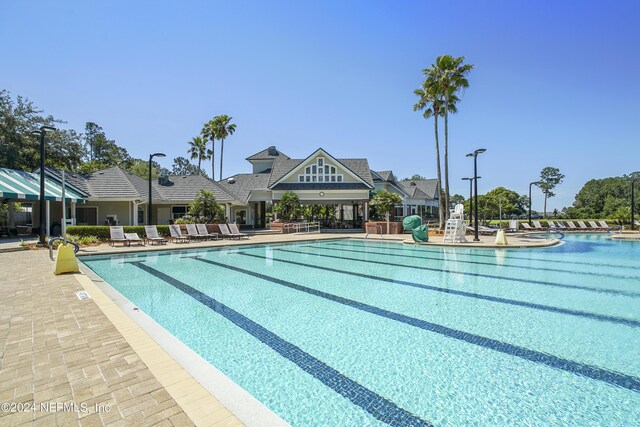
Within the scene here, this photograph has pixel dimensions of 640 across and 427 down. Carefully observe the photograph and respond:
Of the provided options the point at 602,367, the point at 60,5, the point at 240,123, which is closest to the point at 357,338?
the point at 602,367

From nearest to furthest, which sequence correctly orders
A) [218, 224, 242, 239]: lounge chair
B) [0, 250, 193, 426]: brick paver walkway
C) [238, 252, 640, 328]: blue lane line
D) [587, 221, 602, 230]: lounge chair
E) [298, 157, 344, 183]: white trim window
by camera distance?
[0, 250, 193, 426]: brick paver walkway < [238, 252, 640, 328]: blue lane line < [218, 224, 242, 239]: lounge chair < [298, 157, 344, 183]: white trim window < [587, 221, 602, 230]: lounge chair

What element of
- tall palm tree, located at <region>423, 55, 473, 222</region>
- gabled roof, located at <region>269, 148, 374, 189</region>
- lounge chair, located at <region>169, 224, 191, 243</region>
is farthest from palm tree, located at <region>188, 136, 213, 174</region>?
tall palm tree, located at <region>423, 55, 473, 222</region>

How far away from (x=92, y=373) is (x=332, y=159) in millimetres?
30334

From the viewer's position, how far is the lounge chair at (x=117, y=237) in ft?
59.6

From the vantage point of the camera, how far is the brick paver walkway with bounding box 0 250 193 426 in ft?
8.77

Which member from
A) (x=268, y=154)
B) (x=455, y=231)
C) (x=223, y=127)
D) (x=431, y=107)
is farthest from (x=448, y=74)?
(x=223, y=127)

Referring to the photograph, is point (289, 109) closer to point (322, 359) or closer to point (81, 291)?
point (81, 291)

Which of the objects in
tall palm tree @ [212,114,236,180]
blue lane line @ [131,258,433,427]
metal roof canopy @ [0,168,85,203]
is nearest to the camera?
blue lane line @ [131,258,433,427]

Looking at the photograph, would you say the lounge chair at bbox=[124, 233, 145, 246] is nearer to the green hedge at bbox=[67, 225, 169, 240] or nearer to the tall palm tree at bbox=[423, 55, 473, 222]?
the green hedge at bbox=[67, 225, 169, 240]

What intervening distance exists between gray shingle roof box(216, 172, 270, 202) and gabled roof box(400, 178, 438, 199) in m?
20.1

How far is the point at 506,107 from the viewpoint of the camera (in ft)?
76.7

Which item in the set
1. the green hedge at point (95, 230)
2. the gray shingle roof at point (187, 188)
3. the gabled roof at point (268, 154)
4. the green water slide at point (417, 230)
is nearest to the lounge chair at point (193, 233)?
the green hedge at point (95, 230)

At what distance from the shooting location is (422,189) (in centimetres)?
4944

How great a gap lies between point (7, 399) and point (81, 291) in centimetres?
473
